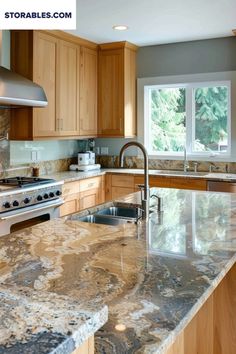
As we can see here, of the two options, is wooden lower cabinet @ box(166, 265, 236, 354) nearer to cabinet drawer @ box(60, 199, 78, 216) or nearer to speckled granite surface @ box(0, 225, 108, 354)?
speckled granite surface @ box(0, 225, 108, 354)

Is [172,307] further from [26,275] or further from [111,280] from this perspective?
[26,275]

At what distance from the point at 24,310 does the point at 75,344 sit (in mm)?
132

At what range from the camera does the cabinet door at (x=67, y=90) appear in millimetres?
4340

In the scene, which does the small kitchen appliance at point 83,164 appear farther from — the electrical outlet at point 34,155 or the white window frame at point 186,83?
the white window frame at point 186,83

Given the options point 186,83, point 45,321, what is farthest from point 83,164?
point 45,321

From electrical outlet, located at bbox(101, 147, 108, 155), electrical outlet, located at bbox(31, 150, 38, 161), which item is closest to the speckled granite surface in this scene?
electrical outlet, located at bbox(31, 150, 38, 161)

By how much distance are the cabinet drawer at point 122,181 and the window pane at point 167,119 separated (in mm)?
728

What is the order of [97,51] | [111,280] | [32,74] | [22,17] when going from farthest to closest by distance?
[97,51]
[32,74]
[22,17]
[111,280]

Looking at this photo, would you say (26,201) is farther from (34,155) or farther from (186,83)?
(186,83)

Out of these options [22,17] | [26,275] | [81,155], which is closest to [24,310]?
[26,275]

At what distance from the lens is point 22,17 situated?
130 inches

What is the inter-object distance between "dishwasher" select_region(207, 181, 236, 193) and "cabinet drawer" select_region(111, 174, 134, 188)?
945 millimetres

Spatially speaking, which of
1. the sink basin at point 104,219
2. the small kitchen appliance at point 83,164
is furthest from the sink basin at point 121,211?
the small kitchen appliance at point 83,164

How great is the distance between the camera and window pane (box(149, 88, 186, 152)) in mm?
5023
